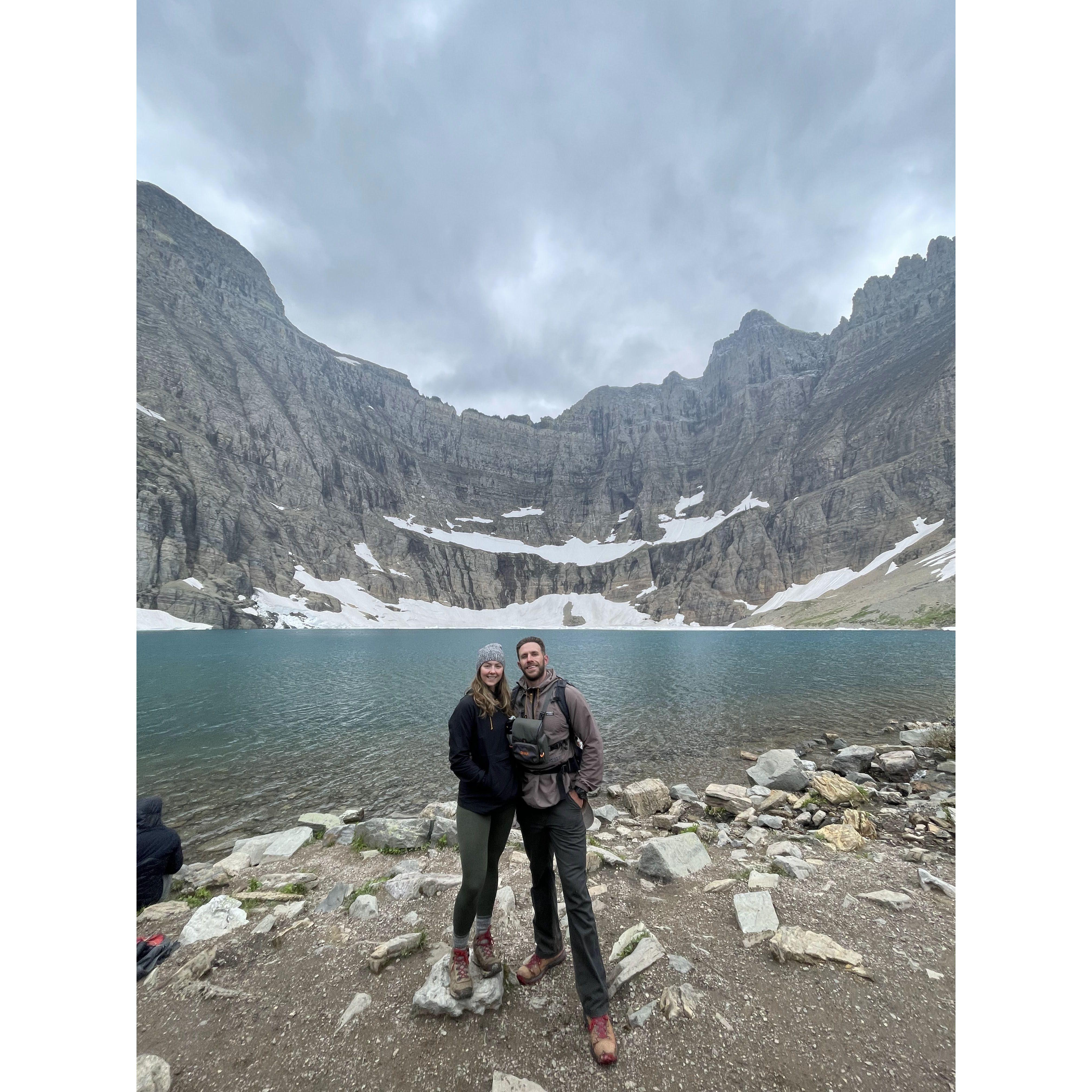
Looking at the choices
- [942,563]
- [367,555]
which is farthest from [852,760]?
[367,555]

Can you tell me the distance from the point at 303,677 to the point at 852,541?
16697cm

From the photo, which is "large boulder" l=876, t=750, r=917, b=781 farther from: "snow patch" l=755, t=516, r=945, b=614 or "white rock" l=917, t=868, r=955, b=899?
"snow patch" l=755, t=516, r=945, b=614

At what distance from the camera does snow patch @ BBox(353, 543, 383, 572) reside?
6914 inches

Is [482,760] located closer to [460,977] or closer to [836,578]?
[460,977]

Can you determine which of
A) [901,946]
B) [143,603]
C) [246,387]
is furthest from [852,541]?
[246,387]

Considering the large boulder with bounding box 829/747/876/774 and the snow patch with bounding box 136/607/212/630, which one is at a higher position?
the large boulder with bounding box 829/747/876/774

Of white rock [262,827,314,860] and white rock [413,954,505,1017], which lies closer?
white rock [413,954,505,1017]

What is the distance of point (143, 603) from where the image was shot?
108875 millimetres

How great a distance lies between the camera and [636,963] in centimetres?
500

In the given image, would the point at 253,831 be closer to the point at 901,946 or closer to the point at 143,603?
the point at 901,946

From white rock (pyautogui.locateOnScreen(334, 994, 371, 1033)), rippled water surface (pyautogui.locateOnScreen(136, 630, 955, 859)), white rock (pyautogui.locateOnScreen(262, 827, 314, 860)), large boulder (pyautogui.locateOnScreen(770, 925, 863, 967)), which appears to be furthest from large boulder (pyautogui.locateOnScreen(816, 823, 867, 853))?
white rock (pyautogui.locateOnScreen(262, 827, 314, 860))

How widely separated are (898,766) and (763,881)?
1115 centimetres

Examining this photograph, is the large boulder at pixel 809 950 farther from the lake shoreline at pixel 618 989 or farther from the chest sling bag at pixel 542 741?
the chest sling bag at pixel 542 741

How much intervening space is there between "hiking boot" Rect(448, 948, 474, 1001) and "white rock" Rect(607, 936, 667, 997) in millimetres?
1404
